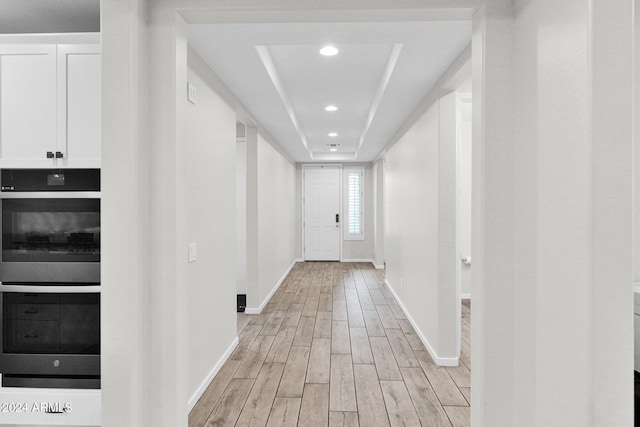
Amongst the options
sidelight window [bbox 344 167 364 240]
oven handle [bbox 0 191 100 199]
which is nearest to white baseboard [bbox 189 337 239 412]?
oven handle [bbox 0 191 100 199]

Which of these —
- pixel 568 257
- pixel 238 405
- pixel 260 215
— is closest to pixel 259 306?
pixel 260 215

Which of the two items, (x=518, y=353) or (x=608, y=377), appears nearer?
(x=608, y=377)

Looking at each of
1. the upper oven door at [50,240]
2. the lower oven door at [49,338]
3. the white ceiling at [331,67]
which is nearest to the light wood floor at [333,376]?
the lower oven door at [49,338]

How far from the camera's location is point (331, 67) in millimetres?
3270

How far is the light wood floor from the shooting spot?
2.46 metres

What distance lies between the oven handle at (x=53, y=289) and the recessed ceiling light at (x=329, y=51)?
2184 mm

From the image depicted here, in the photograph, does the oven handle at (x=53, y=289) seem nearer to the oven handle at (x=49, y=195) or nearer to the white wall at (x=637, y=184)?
the oven handle at (x=49, y=195)

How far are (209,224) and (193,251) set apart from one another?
16.9 inches

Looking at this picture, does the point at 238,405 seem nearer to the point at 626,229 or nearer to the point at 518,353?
the point at 518,353

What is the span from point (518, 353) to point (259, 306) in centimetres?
370

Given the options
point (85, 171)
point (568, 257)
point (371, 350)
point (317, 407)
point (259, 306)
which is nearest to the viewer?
point (568, 257)

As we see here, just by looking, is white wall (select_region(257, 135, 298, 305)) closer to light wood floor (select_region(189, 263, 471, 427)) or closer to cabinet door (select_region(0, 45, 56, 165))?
light wood floor (select_region(189, 263, 471, 427))

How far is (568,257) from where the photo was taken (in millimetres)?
1232

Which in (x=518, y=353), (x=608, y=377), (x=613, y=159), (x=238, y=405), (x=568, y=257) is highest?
(x=613, y=159)
